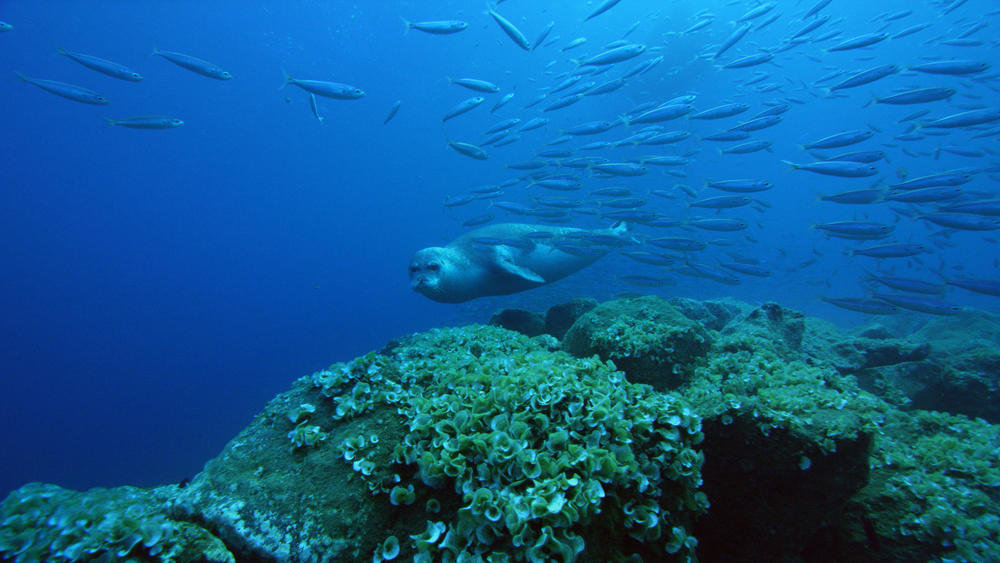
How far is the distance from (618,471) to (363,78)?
243 feet

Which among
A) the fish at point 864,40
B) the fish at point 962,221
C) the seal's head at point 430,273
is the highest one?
the fish at point 864,40

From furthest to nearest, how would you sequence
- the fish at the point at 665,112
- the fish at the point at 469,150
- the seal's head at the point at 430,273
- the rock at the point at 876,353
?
1. the fish at the point at 469,150
2. the fish at the point at 665,112
3. the seal's head at the point at 430,273
4. the rock at the point at 876,353

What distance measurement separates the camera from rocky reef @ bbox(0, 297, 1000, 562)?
1768 millimetres

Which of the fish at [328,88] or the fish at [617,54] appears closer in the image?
the fish at [328,88]

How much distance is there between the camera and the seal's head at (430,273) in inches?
314

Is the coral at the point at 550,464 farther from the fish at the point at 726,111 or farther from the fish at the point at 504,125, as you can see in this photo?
the fish at the point at 504,125

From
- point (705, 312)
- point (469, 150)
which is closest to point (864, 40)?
point (705, 312)

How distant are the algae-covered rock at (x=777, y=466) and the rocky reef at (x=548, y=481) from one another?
0.04ft

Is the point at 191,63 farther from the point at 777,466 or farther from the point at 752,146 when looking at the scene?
the point at 752,146

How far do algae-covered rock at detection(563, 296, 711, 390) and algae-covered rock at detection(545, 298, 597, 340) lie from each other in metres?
2.36

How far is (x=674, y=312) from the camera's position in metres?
4.59

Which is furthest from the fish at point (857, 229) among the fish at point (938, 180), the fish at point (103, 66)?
the fish at point (103, 66)

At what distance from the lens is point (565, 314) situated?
7.18 m

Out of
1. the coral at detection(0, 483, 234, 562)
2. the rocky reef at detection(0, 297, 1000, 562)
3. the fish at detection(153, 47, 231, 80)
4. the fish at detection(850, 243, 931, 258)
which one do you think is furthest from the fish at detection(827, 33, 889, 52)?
the fish at detection(153, 47, 231, 80)
